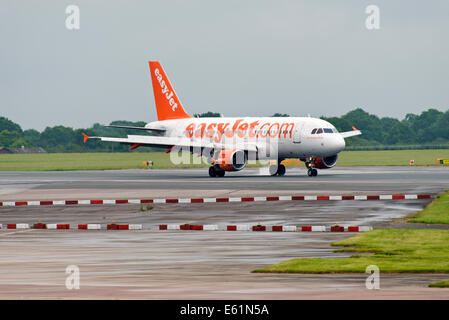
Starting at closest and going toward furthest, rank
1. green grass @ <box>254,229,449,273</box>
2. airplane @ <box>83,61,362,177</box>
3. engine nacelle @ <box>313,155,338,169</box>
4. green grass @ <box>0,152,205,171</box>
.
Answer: green grass @ <box>254,229,449,273</box>, airplane @ <box>83,61,362,177</box>, engine nacelle @ <box>313,155,338,169</box>, green grass @ <box>0,152,205,171</box>

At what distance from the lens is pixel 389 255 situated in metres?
19.4

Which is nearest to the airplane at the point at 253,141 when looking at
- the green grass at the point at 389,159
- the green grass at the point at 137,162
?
the green grass at the point at 137,162

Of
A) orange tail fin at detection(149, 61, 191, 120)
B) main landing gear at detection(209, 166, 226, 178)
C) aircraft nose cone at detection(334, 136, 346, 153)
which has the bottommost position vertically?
main landing gear at detection(209, 166, 226, 178)

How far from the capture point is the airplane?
6159 cm

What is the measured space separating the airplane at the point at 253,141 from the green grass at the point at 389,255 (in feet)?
122

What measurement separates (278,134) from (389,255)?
4386 cm

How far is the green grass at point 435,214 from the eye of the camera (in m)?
27.2

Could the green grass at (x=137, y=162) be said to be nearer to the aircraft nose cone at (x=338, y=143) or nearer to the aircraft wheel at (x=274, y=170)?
the aircraft wheel at (x=274, y=170)

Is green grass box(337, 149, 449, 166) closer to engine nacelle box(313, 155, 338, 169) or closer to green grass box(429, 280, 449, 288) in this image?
engine nacelle box(313, 155, 338, 169)

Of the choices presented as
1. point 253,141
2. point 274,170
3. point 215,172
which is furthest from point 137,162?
point 253,141

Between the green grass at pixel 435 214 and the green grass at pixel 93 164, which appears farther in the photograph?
the green grass at pixel 93 164

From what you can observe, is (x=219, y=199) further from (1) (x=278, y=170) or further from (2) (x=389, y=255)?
(1) (x=278, y=170)

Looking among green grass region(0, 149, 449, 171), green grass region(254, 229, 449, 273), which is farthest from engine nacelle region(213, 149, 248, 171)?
green grass region(254, 229, 449, 273)

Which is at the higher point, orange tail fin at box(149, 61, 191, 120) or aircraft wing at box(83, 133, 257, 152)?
orange tail fin at box(149, 61, 191, 120)
